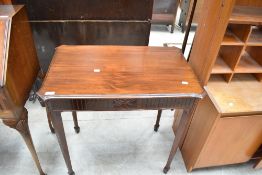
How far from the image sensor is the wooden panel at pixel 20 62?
105 centimetres

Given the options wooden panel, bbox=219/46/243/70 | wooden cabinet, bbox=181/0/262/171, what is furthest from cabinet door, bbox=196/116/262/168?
wooden panel, bbox=219/46/243/70

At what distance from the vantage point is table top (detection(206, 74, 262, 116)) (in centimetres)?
117

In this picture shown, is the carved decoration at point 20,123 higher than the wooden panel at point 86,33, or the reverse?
the wooden panel at point 86,33

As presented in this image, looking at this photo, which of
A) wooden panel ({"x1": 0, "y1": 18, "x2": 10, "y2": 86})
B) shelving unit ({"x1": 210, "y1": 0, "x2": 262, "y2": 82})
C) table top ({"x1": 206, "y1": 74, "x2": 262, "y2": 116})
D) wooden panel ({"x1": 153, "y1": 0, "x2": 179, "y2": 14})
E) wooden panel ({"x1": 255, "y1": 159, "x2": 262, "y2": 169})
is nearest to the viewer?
wooden panel ({"x1": 0, "y1": 18, "x2": 10, "y2": 86})

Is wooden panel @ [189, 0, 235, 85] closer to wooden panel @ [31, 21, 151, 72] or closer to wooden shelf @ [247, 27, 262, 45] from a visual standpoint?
wooden shelf @ [247, 27, 262, 45]

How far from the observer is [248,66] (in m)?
1.30

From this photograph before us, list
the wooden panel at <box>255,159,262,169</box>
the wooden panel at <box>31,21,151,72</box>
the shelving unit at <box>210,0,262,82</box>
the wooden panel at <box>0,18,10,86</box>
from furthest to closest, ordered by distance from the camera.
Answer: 1. the wooden panel at <box>31,21,151,72</box>
2. the wooden panel at <box>255,159,262,169</box>
3. the shelving unit at <box>210,0,262,82</box>
4. the wooden panel at <box>0,18,10,86</box>

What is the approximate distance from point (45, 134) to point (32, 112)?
330 millimetres

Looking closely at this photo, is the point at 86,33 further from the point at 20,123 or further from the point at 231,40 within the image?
the point at 231,40

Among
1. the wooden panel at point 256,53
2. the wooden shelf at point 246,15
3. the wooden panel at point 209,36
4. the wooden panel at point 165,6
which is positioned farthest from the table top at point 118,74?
the wooden panel at point 165,6

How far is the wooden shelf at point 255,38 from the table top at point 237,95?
28 centimetres

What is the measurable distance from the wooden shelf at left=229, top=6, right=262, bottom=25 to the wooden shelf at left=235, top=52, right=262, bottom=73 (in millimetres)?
302

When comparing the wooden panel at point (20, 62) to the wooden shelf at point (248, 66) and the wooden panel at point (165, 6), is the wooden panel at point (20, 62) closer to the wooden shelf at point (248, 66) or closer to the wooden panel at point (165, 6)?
the wooden shelf at point (248, 66)

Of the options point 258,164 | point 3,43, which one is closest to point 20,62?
point 3,43
